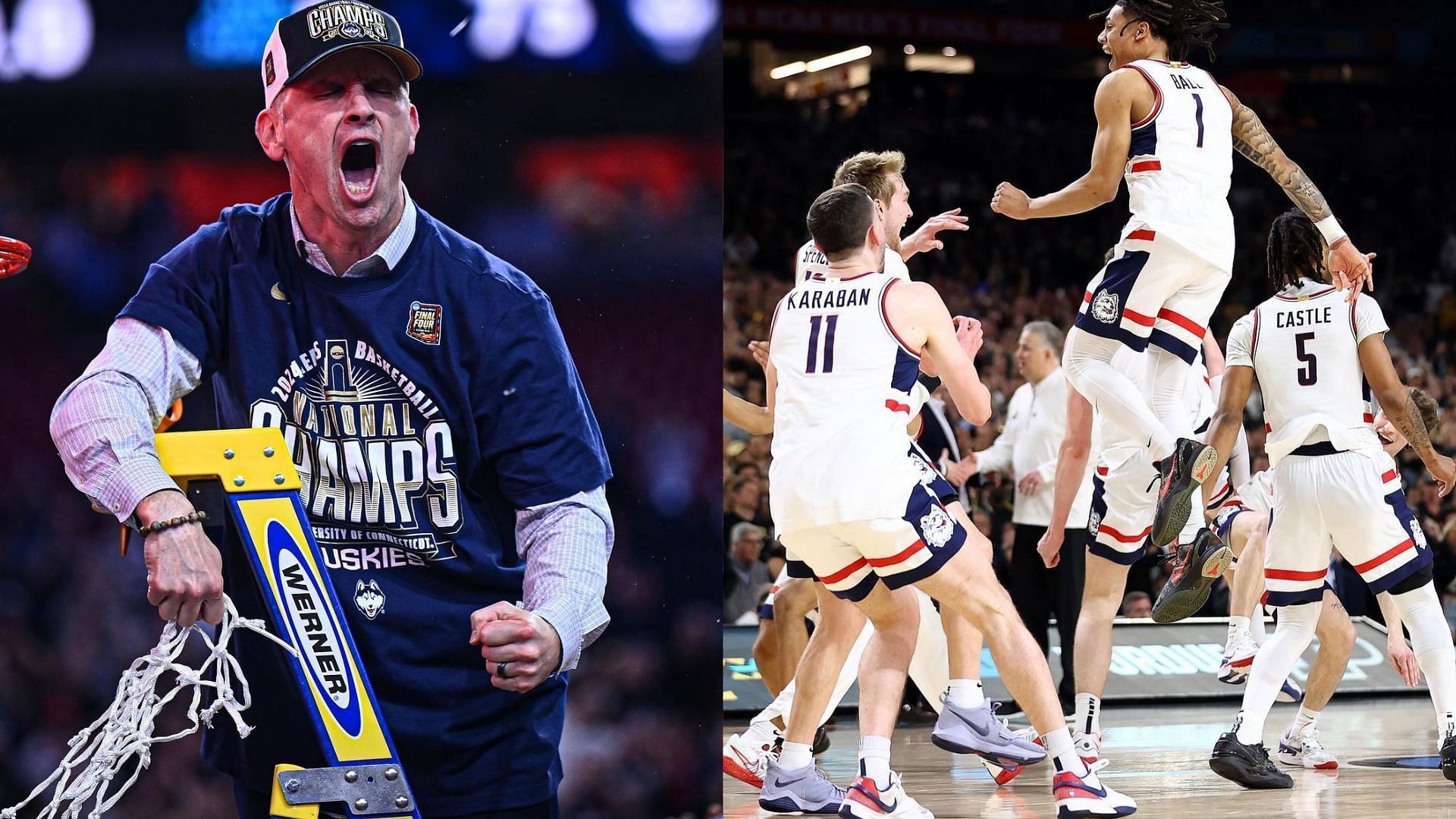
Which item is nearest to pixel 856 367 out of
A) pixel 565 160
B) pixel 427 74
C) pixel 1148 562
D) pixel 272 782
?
pixel 565 160

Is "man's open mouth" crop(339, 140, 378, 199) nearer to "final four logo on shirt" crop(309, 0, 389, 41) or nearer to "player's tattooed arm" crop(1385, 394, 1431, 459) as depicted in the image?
"final four logo on shirt" crop(309, 0, 389, 41)

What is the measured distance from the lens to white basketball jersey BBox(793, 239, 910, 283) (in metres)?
5.40

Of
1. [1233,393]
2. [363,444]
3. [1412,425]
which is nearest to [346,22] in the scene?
[363,444]

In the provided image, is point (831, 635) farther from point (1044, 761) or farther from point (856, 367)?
point (1044, 761)

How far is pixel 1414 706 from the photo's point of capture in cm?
977

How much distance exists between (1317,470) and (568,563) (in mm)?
3903

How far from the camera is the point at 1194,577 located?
226 inches

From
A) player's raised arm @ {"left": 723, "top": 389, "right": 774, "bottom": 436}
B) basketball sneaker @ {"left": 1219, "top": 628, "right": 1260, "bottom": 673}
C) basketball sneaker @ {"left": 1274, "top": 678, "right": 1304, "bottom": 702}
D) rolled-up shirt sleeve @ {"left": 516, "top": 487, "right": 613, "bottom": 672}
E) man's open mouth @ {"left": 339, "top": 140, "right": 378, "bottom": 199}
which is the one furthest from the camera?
basketball sneaker @ {"left": 1274, "top": 678, "right": 1304, "bottom": 702}

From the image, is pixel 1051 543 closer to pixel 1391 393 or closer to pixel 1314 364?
pixel 1314 364

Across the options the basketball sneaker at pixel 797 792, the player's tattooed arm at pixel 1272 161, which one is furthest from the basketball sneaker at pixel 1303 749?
the basketball sneaker at pixel 797 792

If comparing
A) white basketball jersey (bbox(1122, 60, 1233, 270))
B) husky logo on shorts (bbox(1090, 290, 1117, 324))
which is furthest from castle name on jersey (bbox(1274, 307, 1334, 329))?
husky logo on shorts (bbox(1090, 290, 1117, 324))

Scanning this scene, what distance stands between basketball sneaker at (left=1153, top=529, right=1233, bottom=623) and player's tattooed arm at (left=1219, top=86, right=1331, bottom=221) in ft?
4.71

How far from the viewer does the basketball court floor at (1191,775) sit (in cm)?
574

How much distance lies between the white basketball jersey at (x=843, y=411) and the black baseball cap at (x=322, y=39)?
194 cm
